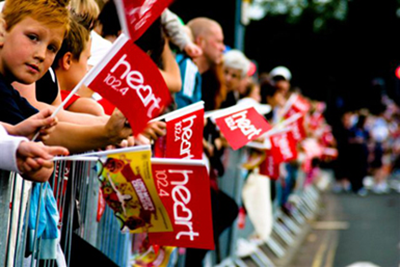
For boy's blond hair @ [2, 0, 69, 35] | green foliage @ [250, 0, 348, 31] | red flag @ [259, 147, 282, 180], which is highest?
green foliage @ [250, 0, 348, 31]

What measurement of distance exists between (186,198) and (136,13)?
96 cm

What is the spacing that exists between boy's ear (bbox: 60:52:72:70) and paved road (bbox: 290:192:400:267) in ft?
20.8

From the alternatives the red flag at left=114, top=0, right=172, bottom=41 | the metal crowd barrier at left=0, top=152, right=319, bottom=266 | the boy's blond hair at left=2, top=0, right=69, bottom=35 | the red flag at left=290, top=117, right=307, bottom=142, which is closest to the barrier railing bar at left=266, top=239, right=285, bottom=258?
the red flag at left=290, top=117, right=307, bottom=142

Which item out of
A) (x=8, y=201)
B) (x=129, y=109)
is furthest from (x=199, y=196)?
(x=8, y=201)

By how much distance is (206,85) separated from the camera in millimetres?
6254

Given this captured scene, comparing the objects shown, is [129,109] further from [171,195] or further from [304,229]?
[304,229]

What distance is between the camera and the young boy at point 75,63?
3.56 metres

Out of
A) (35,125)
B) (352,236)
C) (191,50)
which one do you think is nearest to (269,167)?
(191,50)

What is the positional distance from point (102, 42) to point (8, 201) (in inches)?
65.5

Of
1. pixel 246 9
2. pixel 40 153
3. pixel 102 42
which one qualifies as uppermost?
pixel 246 9

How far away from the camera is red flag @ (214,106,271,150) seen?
4.37m

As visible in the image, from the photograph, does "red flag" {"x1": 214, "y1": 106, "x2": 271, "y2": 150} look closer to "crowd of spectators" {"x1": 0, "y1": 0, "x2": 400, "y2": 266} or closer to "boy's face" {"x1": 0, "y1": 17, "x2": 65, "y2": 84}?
"crowd of spectators" {"x1": 0, "y1": 0, "x2": 400, "y2": 266}

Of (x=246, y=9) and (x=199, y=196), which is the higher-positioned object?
(x=246, y=9)

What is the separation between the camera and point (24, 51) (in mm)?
2758
